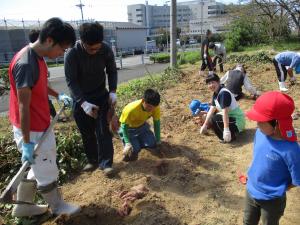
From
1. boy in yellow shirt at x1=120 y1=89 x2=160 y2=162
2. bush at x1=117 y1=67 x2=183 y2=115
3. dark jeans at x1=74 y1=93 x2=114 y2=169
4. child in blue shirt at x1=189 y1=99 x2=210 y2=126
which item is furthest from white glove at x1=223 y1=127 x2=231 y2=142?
bush at x1=117 y1=67 x2=183 y2=115

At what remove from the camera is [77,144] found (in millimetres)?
4676

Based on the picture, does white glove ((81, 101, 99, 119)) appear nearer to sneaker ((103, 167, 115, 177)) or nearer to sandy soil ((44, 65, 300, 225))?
sneaker ((103, 167, 115, 177))

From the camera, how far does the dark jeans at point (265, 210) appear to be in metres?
2.20

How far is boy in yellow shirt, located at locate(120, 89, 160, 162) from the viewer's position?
4.20 metres

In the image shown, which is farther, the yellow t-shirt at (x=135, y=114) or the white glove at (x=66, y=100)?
the yellow t-shirt at (x=135, y=114)

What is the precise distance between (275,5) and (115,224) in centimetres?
2372

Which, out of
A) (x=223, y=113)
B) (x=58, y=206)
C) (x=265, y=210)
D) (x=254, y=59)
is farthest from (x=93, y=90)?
(x=254, y=59)

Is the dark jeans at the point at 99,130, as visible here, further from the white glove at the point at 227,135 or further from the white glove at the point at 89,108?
the white glove at the point at 227,135

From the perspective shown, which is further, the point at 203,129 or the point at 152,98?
the point at 203,129

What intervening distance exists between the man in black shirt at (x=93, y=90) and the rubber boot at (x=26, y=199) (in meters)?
0.96

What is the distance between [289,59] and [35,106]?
21.3 feet

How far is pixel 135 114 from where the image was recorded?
4285mm

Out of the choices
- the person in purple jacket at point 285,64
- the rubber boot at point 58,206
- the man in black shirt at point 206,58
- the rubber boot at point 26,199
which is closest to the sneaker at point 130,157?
the rubber boot at point 58,206

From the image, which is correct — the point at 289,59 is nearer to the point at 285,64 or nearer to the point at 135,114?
the point at 285,64
